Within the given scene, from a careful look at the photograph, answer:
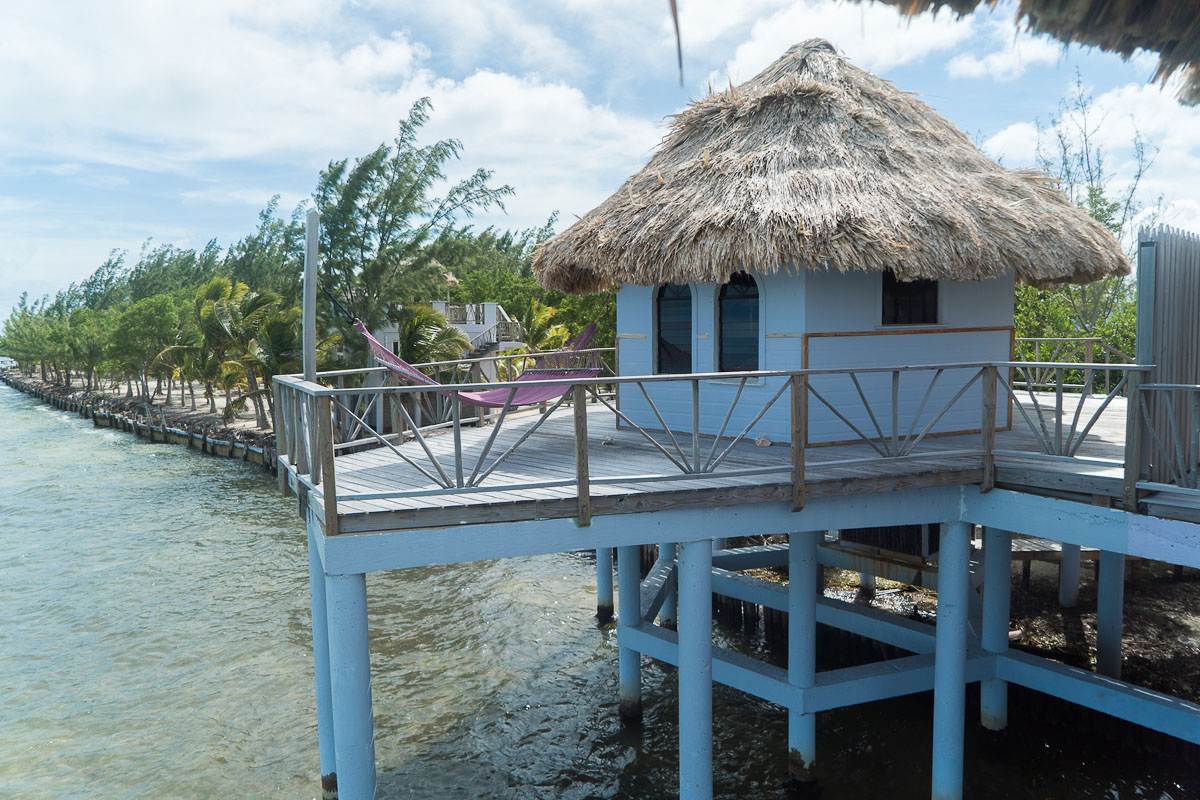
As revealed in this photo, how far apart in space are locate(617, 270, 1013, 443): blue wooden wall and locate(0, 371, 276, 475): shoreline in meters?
22.8

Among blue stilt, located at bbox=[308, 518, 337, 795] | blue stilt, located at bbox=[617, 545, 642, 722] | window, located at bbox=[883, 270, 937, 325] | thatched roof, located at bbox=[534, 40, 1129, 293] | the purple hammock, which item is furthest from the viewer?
blue stilt, located at bbox=[617, 545, 642, 722]

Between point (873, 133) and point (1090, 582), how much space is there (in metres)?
8.39

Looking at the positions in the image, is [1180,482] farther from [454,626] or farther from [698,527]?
[454,626]

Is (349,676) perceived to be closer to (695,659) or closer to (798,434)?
(695,659)

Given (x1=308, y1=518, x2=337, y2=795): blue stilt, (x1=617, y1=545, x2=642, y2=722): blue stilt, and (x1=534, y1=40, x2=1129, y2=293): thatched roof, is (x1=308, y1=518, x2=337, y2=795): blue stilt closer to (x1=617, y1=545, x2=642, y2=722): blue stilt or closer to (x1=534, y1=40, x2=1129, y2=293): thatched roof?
(x1=617, y1=545, x2=642, y2=722): blue stilt

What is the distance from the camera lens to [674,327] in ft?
29.5

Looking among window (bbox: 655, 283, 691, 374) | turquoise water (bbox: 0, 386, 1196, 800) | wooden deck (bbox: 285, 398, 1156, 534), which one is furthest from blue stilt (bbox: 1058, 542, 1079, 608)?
window (bbox: 655, 283, 691, 374)

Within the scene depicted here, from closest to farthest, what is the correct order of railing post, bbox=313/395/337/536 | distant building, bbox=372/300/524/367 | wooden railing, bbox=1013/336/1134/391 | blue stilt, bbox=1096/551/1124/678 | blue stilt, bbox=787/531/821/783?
1. railing post, bbox=313/395/337/536
2. blue stilt, bbox=787/531/821/783
3. blue stilt, bbox=1096/551/1124/678
4. wooden railing, bbox=1013/336/1134/391
5. distant building, bbox=372/300/524/367

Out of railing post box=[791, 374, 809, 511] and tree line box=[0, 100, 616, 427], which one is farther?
tree line box=[0, 100, 616, 427]

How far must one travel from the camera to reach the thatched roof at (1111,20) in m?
3.59

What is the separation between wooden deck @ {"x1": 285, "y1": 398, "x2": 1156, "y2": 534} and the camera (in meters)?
5.73

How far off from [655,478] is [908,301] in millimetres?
3792

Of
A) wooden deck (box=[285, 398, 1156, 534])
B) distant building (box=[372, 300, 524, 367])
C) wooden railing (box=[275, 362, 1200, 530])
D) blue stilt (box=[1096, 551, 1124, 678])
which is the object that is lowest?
blue stilt (box=[1096, 551, 1124, 678])

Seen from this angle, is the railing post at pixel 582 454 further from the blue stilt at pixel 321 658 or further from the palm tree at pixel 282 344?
the palm tree at pixel 282 344
